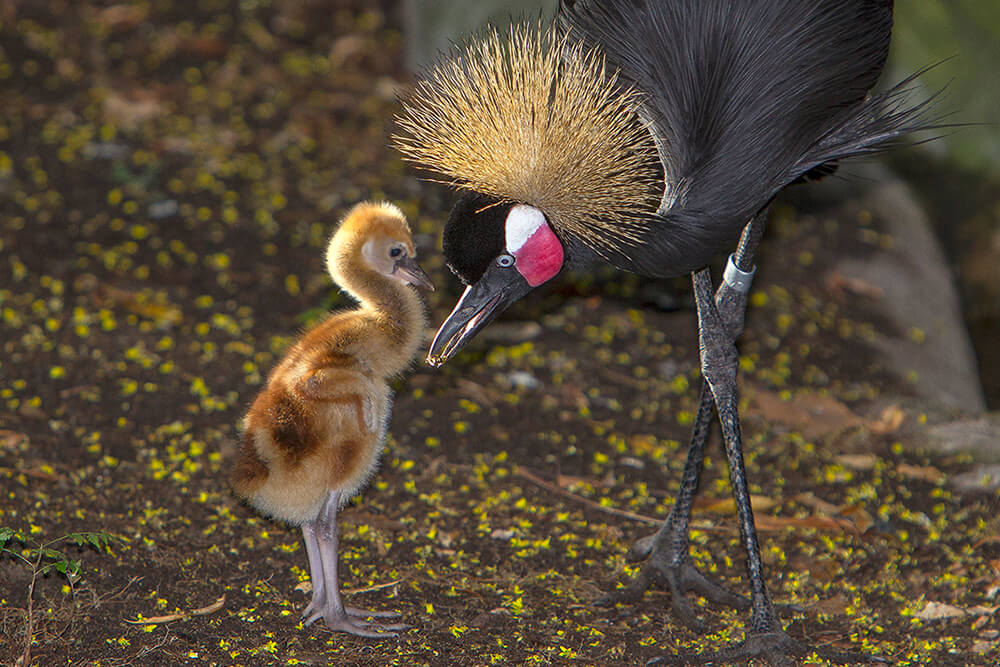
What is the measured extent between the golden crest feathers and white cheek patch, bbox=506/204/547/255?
27mm

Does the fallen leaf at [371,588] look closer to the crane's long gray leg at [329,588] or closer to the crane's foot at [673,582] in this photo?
the crane's long gray leg at [329,588]

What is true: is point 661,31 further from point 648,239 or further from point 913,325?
point 913,325

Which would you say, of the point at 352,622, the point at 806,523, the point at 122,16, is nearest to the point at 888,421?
the point at 806,523

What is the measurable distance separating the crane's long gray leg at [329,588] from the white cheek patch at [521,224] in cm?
95

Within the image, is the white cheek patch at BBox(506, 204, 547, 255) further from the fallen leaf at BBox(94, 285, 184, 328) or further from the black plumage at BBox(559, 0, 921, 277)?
Answer: the fallen leaf at BBox(94, 285, 184, 328)

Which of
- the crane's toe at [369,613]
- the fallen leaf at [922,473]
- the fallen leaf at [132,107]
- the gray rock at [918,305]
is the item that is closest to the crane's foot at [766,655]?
the crane's toe at [369,613]

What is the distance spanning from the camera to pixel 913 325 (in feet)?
21.1

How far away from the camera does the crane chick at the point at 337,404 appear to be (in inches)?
144

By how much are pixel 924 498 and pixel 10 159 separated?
4.92 meters

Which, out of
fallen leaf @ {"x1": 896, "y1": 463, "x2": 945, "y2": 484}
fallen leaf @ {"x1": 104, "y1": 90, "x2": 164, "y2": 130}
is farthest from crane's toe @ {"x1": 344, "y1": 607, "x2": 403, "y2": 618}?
fallen leaf @ {"x1": 104, "y1": 90, "x2": 164, "y2": 130}

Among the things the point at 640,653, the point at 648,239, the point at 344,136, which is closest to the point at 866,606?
the point at 640,653

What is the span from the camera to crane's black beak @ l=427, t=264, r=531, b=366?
3639 millimetres

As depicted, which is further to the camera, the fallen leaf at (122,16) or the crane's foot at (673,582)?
the fallen leaf at (122,16)

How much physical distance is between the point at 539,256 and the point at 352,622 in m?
1.23
